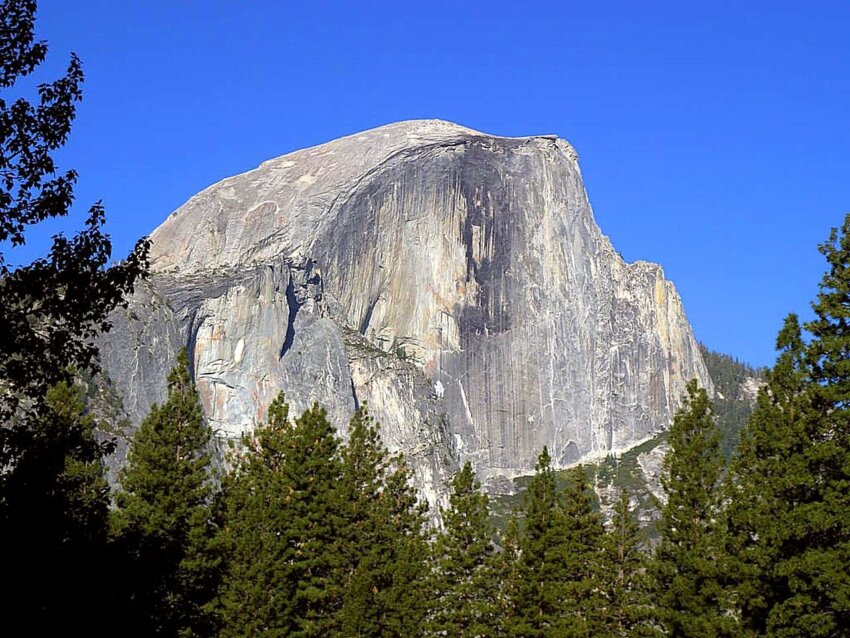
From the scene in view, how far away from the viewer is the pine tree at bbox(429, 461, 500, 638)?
59.6 m

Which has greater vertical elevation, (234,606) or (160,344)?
(160,344)

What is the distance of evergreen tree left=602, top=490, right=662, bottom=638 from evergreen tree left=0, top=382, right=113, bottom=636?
32.1m

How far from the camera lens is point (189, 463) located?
165ft

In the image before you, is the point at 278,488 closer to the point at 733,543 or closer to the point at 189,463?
the point at 189,463

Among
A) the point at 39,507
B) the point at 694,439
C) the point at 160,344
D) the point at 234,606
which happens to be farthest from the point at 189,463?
the point at 160,344

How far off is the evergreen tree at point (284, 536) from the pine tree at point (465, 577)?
6550 millimetres

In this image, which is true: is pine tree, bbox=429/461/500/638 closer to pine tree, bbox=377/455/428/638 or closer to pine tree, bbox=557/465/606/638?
pine tree, bbox=377/455/428/638

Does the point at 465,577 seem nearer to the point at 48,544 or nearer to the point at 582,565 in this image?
the point at 582,565

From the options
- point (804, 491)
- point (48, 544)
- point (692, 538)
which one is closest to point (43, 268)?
point (48, 544)

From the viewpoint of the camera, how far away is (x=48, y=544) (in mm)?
26094

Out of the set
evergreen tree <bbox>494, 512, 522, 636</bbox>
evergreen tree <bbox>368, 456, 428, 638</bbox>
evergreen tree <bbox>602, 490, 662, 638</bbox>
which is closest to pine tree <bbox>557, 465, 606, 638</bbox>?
evergreen tree <bbox>602, 490, 662, 638</bbox>

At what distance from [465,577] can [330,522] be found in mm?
9262

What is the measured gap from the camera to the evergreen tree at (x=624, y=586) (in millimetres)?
58062

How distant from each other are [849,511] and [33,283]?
25786mm
